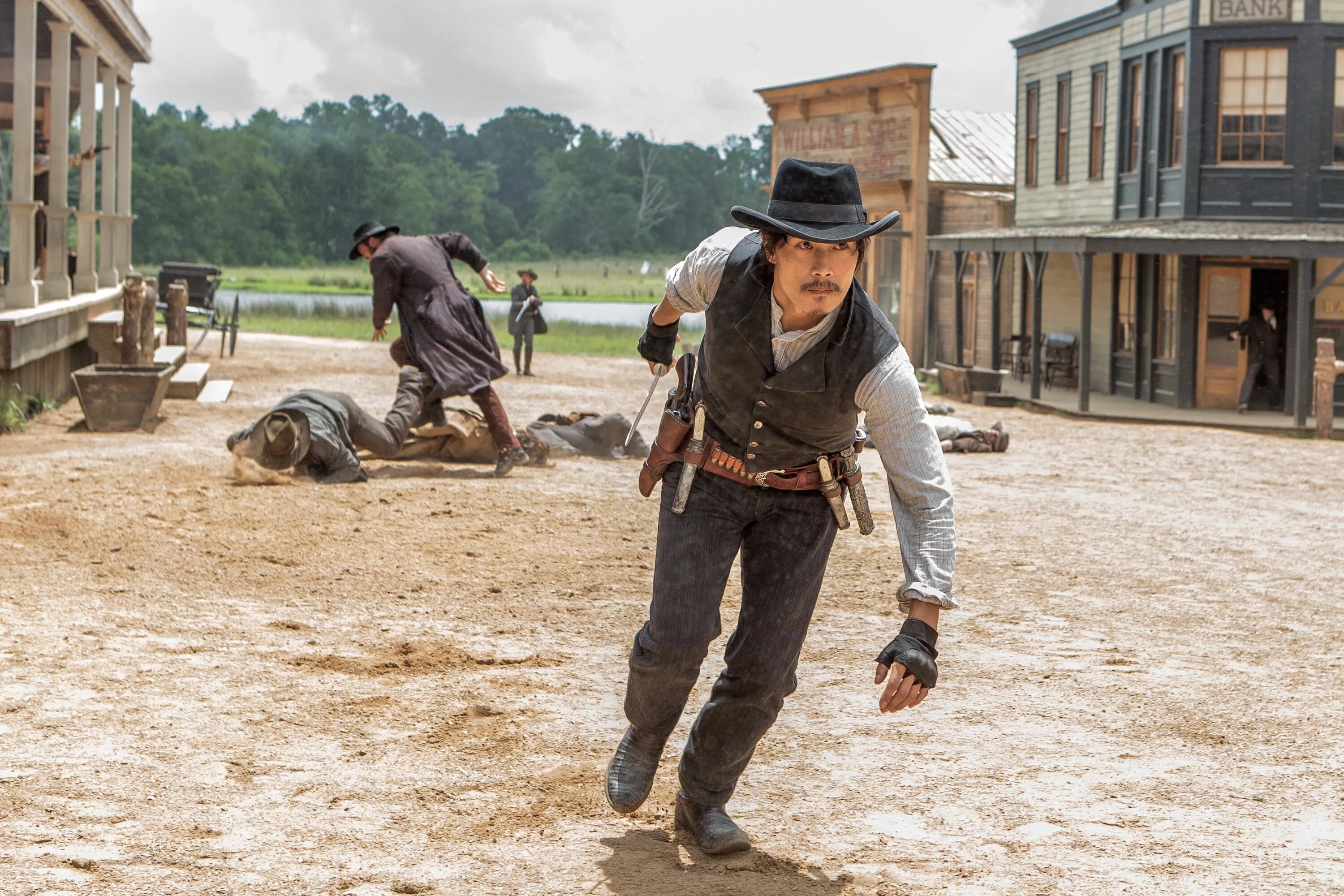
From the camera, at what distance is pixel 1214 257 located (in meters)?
21.0

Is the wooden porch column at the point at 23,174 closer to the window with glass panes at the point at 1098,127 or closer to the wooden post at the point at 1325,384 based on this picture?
the wooden post at the point at 1325,384

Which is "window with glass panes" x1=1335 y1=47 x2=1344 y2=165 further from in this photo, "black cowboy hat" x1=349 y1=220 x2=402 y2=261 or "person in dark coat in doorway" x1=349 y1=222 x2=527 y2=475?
"black cowboy hat" x1=349 y1=220 x2=402 y2=261

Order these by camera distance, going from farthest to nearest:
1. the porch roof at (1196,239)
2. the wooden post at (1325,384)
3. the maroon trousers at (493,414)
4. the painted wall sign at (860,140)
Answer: the painted wall sign at (860,140), the porch roof at (1196,239), the wooden post at (1325,384), the maroon trousers at (493,414)

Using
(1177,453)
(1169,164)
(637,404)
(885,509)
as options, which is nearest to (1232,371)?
(1169,164)

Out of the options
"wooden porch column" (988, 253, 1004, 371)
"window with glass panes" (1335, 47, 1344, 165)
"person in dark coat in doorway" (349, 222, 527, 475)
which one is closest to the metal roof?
"wooden porch column" (988, 253, 1004, 371)

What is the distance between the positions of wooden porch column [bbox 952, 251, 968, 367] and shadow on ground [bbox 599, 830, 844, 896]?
21.0 m

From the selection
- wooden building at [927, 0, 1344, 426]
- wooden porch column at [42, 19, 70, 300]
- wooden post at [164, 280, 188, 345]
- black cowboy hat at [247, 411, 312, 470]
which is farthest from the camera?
wooden post at [164, 280, 188, 345]

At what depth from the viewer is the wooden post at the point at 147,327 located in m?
16.5

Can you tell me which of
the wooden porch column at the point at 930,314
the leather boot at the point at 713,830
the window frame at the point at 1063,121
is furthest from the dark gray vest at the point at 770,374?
the wooden porch column at the point at 930,314

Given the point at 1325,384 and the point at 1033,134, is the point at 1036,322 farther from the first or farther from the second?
the point at 1033,134

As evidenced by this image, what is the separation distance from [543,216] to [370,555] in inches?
4705

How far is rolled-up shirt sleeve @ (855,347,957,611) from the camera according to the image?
372 cm

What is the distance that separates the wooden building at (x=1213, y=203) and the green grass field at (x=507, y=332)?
35.5ft

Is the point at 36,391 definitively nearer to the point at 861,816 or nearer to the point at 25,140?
the point at 25,140
